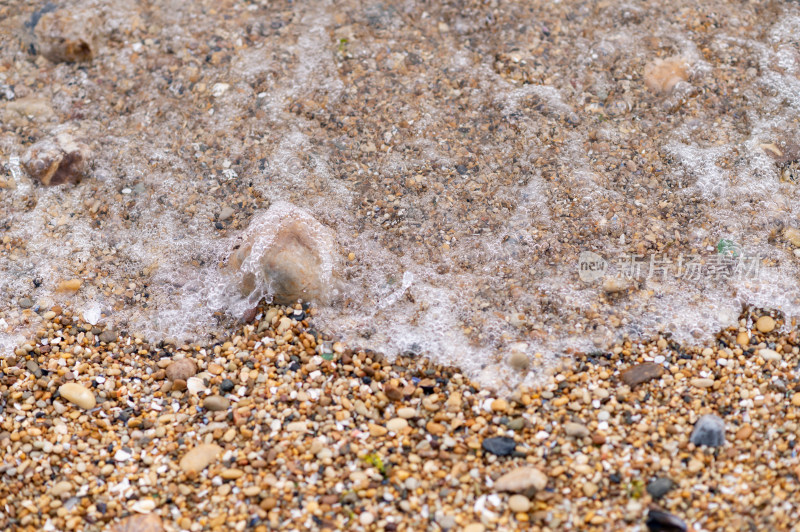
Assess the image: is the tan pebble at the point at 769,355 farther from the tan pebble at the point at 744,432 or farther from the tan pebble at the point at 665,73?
the tan pebble at the point at 665,73

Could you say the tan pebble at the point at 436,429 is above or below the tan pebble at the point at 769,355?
below

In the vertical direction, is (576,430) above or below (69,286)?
above

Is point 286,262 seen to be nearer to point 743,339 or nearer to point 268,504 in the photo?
point 268,504

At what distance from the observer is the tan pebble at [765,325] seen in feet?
11.1

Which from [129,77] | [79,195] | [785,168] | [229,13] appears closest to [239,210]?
[79,195]

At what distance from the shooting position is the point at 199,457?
9.78 feet

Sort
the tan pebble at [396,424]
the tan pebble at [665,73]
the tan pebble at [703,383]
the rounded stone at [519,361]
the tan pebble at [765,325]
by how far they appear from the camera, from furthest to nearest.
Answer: the tan pebble at [665,73] < the tan pebble at [765,325] < the rounded stone at [519,361] < the tan pebble at [703,383] < the tan pebble at [396,424]

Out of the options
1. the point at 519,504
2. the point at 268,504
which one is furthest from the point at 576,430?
the point at 268,504

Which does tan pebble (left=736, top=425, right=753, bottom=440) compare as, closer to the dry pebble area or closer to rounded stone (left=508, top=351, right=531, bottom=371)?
the dry pebble area

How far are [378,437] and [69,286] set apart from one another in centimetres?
198

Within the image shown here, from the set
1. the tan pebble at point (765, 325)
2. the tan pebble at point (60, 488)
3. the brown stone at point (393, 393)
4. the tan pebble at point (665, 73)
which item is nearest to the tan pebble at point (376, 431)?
the brown stone at point (393, 393)

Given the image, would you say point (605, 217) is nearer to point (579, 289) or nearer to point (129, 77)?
point (579, 289)

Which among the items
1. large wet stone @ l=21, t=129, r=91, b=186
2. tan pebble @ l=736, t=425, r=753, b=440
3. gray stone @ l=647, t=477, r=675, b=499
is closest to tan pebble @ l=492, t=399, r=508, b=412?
gray stone @ l=647, t=477, r=675, b=499

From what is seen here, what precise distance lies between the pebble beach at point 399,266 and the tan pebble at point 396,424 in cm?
3
